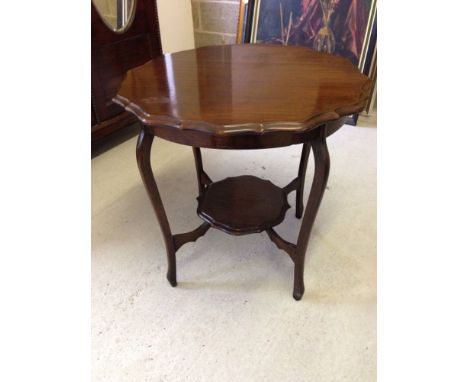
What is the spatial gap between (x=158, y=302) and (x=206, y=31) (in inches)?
95.8

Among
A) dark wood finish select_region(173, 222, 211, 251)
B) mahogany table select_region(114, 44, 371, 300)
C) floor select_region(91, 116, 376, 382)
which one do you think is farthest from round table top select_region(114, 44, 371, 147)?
floor select_region(91, 116, 376, 382)

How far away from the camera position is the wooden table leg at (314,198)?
0.98 m

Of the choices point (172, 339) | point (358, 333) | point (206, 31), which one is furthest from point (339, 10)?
point (172, 339)

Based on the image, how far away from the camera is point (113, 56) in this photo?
6.90 ft

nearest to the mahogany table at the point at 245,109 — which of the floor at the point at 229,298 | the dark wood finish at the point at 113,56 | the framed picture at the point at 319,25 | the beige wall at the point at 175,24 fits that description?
the floor at the point at 229,298

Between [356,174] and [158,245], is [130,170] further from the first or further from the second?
[356,174]

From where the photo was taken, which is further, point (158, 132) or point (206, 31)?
point (206, 31)

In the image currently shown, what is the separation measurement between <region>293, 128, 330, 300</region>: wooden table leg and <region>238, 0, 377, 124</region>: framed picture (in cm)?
171

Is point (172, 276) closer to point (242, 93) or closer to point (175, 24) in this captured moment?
point (242, 93)

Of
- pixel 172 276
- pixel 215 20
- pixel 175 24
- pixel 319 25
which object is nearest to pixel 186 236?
pixel 172 276

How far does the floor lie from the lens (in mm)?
1117

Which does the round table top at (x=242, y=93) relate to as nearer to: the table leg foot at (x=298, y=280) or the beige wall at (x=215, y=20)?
the table leg foot at (x=298, y=280)

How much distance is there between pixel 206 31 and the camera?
9.63 ft

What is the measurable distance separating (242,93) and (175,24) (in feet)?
6.71
